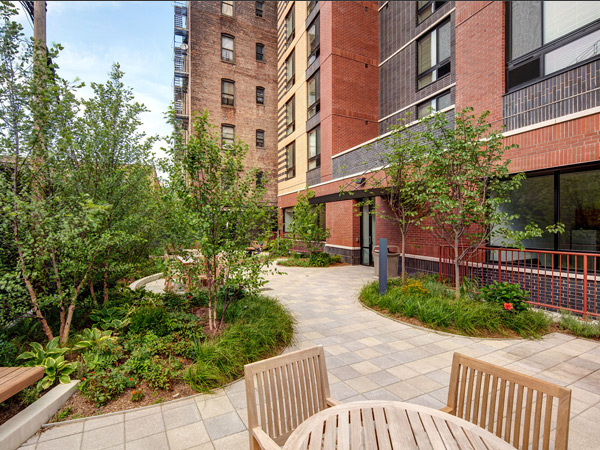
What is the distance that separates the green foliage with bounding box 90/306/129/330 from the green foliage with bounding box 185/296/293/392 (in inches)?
50.0

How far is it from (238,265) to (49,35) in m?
5.13

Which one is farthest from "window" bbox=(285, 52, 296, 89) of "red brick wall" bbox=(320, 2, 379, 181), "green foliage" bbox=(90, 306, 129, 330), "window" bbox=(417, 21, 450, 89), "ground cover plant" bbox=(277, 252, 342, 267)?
"green foliage" bbox=(90, 306, 129, 330)

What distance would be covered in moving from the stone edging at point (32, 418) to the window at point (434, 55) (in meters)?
13.3

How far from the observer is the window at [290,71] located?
18.8 metres

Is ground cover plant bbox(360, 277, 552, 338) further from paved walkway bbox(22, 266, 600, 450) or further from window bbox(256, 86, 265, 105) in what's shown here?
window bbox(256, 86, 265, 105)

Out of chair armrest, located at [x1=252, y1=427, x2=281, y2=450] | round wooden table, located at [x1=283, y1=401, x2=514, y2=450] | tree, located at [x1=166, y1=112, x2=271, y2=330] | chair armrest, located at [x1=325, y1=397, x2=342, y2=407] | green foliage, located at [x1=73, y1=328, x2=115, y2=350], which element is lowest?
green foliage, located at [x1=73, y1=328, x2=115, y2=350]

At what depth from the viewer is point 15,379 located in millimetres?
2623

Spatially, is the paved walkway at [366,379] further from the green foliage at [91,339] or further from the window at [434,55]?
the window at [434,55]

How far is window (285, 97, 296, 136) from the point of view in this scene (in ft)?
62.0

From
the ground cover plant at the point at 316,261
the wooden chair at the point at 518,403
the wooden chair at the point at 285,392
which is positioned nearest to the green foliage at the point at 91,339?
the wooden chair at the point at 285,392

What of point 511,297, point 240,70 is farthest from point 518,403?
point 240,70

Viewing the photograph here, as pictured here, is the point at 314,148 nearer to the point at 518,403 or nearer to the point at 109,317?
the point at 109,317

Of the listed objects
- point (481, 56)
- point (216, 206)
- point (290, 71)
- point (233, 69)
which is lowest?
point (216, 206)

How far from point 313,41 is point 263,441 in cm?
1835
